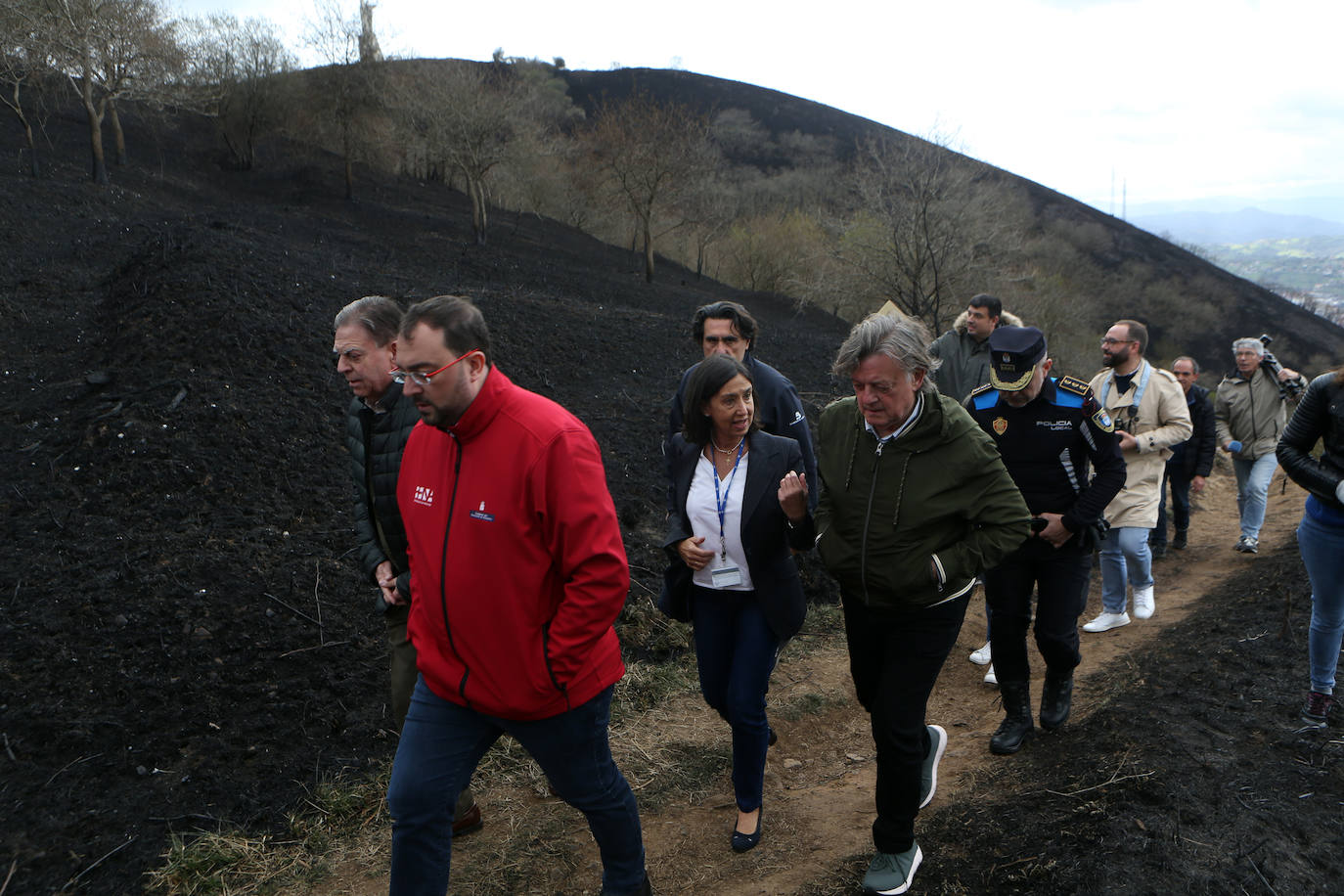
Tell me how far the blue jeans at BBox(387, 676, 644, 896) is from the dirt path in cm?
89

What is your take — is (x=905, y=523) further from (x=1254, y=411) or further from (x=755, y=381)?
(x=1254, y=411)

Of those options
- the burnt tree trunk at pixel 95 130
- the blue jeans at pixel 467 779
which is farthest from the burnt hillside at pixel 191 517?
the burnt tree trunk at pixel 95 130

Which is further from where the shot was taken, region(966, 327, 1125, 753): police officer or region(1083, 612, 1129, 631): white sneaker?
region(1083, 612, 1129, 631): white sneaker

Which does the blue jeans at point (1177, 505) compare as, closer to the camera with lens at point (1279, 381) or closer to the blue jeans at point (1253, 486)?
the blue jeans at point (1253, 486)

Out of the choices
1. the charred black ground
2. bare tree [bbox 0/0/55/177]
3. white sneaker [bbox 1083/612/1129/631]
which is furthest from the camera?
bare tree [bbox 0/0/55/177]

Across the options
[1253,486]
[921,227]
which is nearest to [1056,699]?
[1253,486]

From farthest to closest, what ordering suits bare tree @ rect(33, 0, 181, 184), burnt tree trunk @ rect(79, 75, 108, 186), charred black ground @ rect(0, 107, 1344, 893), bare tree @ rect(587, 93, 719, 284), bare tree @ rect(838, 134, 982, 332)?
bare tree @ rect(587, 93, 719, 284)
bare tree @ rect(838, 134, 982, 332)
burnt tree trunk @ rect(79, 75, 108, 186)
bare tree @ rect(33, 0, 181, 184)
charred black ground @ rect(0, 107, 1344, 893)

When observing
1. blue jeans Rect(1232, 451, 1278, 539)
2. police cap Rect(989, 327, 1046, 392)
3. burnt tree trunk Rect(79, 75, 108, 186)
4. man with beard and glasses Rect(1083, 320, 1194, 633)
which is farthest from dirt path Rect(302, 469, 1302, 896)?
burnt tree trunk Rect(79, 75, 108, 186)

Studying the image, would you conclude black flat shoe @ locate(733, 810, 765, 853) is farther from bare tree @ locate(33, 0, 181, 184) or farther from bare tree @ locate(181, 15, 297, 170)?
bare tree @ locate(181, 15, 297, 170)

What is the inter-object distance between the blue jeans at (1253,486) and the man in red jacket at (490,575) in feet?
25.4

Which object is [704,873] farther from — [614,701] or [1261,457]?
[1261,457]

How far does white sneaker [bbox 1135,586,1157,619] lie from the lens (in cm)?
629

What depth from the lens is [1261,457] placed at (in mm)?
7629

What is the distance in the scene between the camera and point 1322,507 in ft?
12.1
